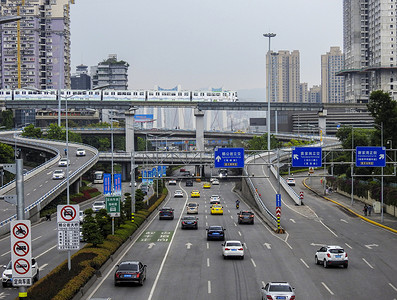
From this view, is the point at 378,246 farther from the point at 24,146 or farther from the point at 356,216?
the point at 24,146

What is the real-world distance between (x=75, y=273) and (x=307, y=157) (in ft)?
105

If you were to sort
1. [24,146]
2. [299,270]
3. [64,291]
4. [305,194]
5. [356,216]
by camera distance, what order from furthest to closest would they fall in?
[24,146], [305,194], [356,216], [299,270], [64,291]

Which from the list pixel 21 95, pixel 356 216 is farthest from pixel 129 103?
pixel 356 216

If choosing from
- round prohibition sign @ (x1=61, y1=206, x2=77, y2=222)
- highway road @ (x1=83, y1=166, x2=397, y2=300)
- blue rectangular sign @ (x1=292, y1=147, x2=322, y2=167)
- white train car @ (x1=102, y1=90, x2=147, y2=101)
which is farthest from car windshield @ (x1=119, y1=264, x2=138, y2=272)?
white train car @ (x1=102, y1=90, x2=147, y2=101)

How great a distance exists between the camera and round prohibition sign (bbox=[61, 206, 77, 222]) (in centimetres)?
3073

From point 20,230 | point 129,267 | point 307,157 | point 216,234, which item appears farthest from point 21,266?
point 307,157

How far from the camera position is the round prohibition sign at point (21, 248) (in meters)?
20.5

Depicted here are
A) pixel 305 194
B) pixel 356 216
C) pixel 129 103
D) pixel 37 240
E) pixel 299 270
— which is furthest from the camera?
pixel 129 103

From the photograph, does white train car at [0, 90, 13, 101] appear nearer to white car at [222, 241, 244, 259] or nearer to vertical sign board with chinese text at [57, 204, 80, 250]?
white car at [222, 241, 244, 259]

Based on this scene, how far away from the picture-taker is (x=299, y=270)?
121 feet

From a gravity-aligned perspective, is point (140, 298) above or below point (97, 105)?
below

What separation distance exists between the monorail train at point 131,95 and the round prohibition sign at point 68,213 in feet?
424

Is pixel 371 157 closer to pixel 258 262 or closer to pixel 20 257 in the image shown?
pixel 258 262

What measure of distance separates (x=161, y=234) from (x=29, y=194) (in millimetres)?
27083
